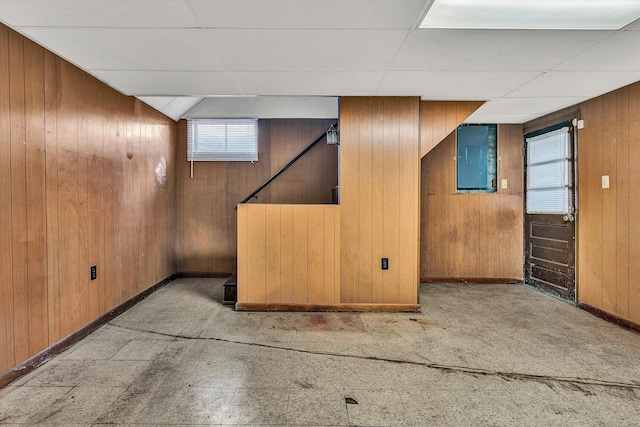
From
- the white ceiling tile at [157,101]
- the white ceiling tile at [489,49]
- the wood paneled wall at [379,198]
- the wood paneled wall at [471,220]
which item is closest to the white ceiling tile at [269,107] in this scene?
the white ceiling tile at [157,101]

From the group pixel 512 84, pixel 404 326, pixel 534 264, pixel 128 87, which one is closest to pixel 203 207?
pixel 128 87

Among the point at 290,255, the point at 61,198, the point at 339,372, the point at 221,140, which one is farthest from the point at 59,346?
the point at 221,140

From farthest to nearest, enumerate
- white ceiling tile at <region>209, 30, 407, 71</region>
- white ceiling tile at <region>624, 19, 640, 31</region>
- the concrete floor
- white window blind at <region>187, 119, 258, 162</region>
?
1. white window blind at <region>187, 119, 258, 162</region>
2. white ceiling tile at <region>209, 30, 407, 71</region>
3. white ceiling tile at <region>624, 19, 640, 31</region>
4. the concrete floor

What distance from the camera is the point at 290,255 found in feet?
11.0

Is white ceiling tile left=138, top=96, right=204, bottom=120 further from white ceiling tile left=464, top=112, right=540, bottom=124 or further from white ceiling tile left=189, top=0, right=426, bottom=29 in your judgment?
white ceiling tile left=464, top=112, right=540, bottom=124

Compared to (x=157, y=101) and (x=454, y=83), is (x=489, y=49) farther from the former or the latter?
(x=157, y=101)

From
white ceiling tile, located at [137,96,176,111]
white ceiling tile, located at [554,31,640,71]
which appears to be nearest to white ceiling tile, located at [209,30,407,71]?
white ceiling tile, located at [554,31,640,71]

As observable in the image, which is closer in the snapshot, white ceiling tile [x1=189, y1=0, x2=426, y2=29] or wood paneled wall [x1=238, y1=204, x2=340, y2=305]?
white ceiling tile [x1=189, y1=0, x2=426, y2=29]

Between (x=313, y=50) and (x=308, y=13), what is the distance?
0.45 meters

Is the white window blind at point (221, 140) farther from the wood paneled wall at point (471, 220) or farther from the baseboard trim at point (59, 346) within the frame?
the wood paneled wall at point (471, 220)

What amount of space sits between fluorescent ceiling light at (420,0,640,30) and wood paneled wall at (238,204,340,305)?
195cm

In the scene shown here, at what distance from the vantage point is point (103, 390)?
191cm

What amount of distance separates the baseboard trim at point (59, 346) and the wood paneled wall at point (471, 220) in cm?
363

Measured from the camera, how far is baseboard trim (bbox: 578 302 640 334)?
283 cm
